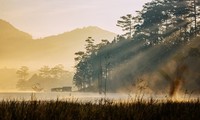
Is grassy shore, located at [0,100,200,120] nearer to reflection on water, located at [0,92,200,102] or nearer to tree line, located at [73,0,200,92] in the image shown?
reflection on water, located at [0,92,200,102]

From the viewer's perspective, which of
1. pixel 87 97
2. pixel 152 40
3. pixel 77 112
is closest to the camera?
pixel 77 112

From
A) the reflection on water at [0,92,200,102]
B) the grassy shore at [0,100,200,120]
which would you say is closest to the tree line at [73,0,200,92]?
the reflection on water at [0,92,200,102]

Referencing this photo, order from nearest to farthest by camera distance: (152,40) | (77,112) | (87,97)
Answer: (77,112) → (87,97) → (152,40)

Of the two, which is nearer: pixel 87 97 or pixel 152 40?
pixel 87 97

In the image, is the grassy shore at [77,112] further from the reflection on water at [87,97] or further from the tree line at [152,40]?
the tree line at [152,40]

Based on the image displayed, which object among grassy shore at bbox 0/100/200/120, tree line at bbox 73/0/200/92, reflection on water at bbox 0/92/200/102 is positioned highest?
tree line at bbox 73/0/200/92

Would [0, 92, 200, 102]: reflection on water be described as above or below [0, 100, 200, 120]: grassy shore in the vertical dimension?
above

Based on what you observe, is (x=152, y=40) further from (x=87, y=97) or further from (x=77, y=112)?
(x=77, y=112)

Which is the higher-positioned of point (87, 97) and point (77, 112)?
point (87, 97)

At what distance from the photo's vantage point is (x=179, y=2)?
81875 mm

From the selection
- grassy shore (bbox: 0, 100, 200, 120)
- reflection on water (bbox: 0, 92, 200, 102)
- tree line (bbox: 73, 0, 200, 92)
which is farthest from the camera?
tree line (bbox: 73, 0, 200, 92)

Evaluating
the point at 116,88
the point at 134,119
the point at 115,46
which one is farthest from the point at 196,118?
the point at 115,46

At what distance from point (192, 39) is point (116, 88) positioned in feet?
74.0

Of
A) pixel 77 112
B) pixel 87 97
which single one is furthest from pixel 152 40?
pixel 77 112
